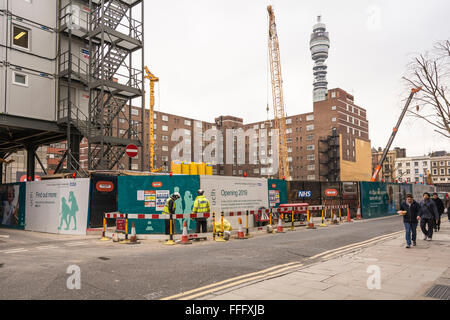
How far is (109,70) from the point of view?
23.9 meters

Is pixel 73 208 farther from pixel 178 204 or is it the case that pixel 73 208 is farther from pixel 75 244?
pixel 178 204

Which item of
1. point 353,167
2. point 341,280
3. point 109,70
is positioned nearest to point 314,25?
point 353,167

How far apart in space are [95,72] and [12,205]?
10.3 m

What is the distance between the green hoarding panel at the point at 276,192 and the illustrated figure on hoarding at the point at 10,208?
50.7 ft

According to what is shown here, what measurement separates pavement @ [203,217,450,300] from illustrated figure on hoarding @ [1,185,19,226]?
19369mm

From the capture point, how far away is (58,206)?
17766 millimetres

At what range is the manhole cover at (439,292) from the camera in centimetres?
571

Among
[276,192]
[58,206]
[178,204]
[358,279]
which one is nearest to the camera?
[358,279]

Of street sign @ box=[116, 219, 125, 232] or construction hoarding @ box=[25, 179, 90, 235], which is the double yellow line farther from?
construction hoarding @ box=[25, 179, 90, 235]

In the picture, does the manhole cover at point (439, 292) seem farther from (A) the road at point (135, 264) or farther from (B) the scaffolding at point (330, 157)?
(B) the scaffolding at point (330, 157)

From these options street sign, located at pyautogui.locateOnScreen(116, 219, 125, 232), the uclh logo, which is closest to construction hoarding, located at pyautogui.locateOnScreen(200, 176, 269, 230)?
street sign, located at pyautogui.locateOnScreen(116, 219, 125, 232)

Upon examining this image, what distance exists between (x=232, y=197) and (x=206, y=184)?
6.43 feet

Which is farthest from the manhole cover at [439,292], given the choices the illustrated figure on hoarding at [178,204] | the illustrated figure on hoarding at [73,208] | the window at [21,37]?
the window at [21,37]

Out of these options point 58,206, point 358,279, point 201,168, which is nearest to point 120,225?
point 58,206
